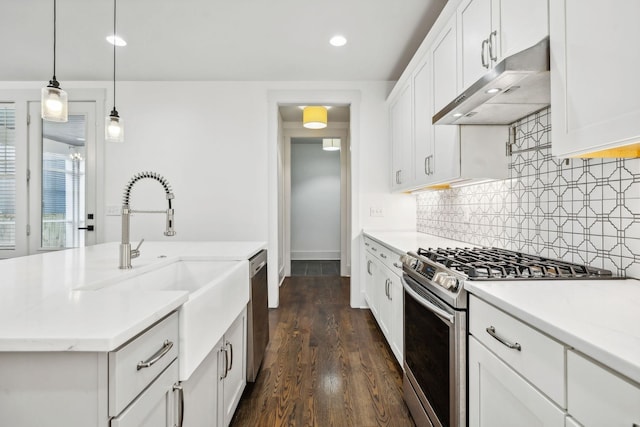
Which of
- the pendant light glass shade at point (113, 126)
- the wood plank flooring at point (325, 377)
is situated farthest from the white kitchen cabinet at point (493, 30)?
the pendant light glass shade at point (113, 126)

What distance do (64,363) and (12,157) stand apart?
434cm

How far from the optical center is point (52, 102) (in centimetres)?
179

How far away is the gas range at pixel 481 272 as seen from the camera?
1.22 m

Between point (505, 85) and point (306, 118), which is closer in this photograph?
point (505, 85)

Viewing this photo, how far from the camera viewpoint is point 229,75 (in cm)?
369

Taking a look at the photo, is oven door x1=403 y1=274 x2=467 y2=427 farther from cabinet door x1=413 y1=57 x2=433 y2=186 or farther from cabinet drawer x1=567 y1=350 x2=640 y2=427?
cabinet door x1=413 y1=57 x2=433 y2=186

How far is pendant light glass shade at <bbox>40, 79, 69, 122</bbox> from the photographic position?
5.83 feet

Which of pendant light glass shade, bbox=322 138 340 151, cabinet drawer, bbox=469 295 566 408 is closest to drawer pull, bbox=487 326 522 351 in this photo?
cabinet drawer, bbox=469 295 566 408

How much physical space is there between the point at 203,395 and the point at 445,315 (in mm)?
954

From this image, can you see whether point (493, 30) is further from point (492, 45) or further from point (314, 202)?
point (314, 202)

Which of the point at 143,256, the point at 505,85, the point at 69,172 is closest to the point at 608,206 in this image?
the point at 505,85

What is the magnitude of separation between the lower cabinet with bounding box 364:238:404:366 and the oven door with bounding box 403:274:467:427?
363mm

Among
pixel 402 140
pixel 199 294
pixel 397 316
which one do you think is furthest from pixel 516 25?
pixel 402 140

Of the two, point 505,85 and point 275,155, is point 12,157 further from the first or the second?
point 505,85
